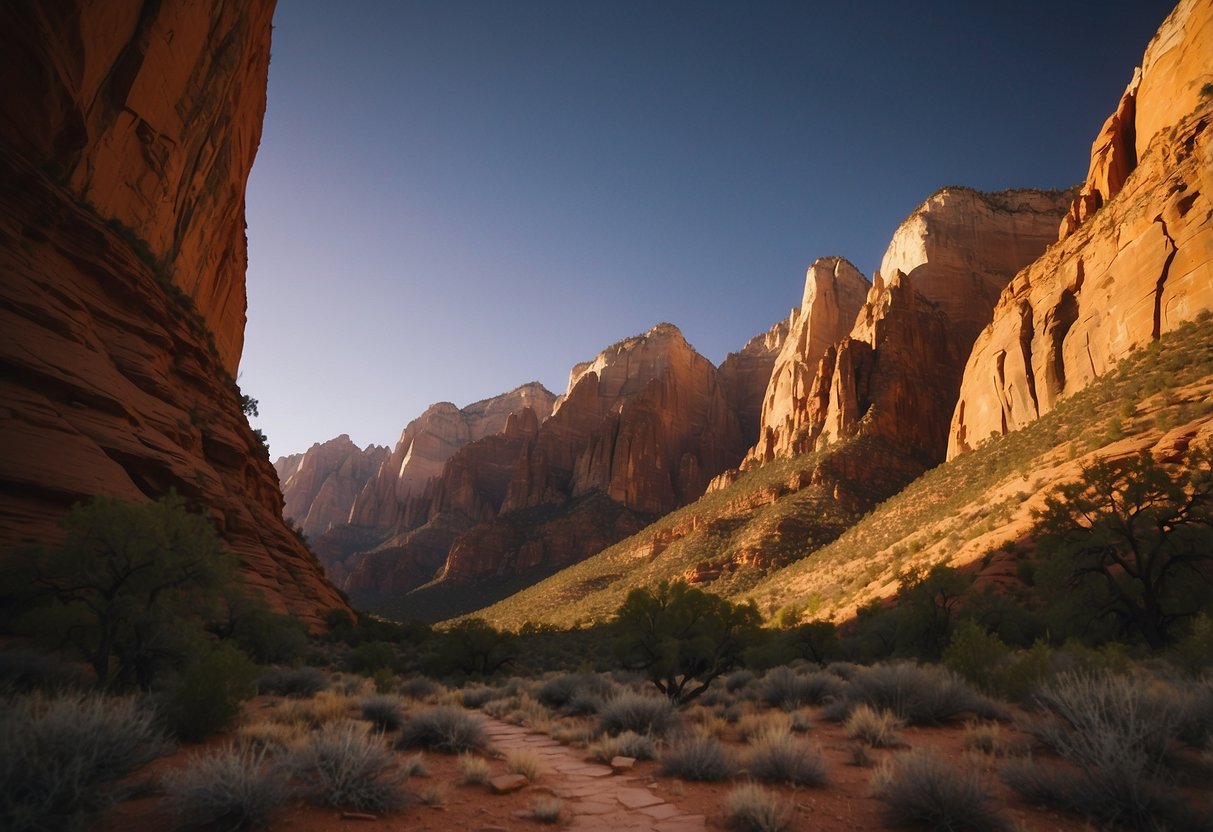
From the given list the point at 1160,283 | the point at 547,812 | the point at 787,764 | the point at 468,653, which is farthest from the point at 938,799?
the point at 1160,283

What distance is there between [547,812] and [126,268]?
24.5 meters

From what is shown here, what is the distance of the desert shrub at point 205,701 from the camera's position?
662 cm

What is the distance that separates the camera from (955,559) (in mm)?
23359

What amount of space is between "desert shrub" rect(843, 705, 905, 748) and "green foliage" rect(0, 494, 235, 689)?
11129mm

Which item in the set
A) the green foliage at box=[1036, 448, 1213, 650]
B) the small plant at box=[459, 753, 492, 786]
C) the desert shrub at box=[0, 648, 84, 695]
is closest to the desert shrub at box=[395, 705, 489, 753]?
the small plant at box=[459, 753, 492, 786]

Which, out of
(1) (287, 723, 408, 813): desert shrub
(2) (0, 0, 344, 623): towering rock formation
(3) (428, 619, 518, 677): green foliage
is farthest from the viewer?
(3) (428, 619, 518, 677): green foliage

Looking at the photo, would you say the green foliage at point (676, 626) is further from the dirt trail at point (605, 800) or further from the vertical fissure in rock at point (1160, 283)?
the vertical fissure in rock at point (1160, 283)

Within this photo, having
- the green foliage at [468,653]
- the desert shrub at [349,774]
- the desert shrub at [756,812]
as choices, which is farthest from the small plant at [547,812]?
the green foliage at [468,653]

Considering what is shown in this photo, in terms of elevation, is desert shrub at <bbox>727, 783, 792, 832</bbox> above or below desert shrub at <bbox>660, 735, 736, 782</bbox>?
above

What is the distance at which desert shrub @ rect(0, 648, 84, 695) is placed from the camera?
792 cm

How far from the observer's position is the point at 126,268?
1952 cm

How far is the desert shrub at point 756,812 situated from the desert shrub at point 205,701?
21.3 ft

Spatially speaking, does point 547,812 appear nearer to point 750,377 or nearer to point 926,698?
point 926,698

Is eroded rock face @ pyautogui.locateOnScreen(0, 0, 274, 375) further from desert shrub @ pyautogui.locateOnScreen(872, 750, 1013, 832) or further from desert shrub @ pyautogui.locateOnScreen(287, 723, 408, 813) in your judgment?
desert shrub @ pyautogui.locateOnScreen(872, 750, 1013, 832)
